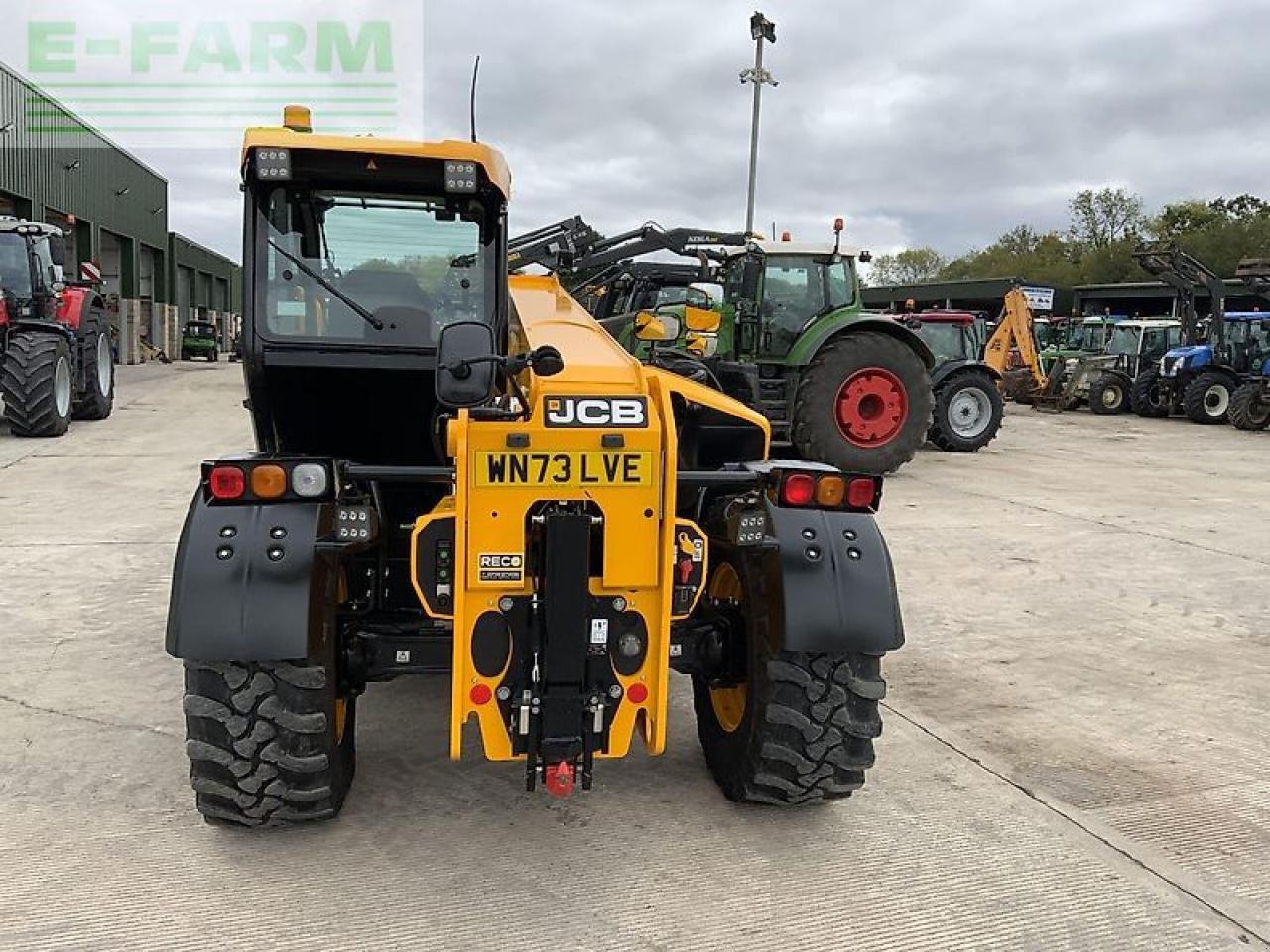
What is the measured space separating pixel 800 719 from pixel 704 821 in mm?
477

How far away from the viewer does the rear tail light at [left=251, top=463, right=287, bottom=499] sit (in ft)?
9.70

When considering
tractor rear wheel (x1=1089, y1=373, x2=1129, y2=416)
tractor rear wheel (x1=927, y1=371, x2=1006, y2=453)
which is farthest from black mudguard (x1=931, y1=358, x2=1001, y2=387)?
tractor rear wheel (x1=1089, y1=373, x2=1129, y2=416)

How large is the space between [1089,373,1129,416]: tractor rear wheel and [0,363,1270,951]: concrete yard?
17012 millimetres

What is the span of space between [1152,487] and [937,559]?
4.95 meters

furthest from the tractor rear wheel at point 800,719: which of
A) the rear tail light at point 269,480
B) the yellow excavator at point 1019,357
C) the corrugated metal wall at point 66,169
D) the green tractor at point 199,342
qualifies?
the green tractor at point 199,342

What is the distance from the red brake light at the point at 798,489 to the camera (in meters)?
3.15

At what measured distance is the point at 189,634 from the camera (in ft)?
9.16

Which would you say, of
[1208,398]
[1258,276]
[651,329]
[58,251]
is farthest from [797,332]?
[1258,276]

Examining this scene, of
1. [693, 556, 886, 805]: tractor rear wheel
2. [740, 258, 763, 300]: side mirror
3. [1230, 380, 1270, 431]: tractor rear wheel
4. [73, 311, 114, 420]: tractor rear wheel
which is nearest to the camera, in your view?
[693, 556, 886, 805]: tractor rear wheel

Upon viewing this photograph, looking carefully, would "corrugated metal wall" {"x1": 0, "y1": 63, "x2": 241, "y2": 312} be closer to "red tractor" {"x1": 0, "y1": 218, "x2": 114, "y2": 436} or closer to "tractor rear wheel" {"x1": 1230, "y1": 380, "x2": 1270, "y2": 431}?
"red tractor" {"x1": 0, "y1": 218, "x2": 114, "y2": 436}

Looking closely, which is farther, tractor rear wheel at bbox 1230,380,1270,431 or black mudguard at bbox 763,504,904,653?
tractor rear wheel at bbox 1230,380,1270,431

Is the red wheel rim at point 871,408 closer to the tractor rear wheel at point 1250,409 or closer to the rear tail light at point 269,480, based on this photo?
the rear tail light at point 269,480

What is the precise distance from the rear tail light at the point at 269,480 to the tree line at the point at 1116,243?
146ft

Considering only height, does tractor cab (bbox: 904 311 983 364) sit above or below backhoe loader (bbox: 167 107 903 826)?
above
